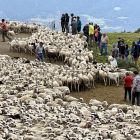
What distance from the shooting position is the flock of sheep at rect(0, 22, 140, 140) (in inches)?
387

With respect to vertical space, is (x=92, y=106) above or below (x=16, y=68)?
below

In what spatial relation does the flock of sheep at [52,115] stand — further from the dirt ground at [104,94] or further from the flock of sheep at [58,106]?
the dirt ground at [104,94]

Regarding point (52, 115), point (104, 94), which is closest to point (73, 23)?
point (104, 94)

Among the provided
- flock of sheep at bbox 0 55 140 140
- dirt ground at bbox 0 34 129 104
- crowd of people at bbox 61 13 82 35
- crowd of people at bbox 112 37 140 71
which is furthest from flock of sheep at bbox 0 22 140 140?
crowd of people at bbox 61 13 82 35

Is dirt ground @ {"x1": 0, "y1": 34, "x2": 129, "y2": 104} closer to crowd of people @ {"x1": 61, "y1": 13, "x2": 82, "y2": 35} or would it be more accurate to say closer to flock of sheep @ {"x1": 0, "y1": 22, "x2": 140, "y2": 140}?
flock of sheep @ {"x1": 0, "y1": 22, "x2": 140, "y2": 140}

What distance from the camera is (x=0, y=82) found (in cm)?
1571

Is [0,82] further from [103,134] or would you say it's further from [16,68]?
[103,134]

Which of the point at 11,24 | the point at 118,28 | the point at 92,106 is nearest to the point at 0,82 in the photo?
the point at 92,106

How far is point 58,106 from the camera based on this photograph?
12.4 m

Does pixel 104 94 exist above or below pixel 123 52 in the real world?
below

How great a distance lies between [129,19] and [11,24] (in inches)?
6992

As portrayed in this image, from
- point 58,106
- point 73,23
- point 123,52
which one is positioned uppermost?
point 73,23

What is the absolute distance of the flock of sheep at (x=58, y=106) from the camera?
387 inches

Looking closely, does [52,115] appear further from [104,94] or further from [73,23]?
[73,23]
